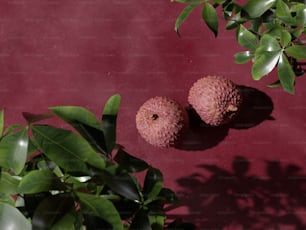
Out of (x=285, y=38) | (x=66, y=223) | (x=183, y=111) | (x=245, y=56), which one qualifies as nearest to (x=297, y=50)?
(x=285, y=38)

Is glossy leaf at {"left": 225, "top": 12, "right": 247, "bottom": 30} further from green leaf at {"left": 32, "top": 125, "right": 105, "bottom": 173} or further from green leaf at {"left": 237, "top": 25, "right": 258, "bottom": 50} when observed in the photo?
green leaf at {"left": 32, "top": 125, "right": 105, "bottom": 173}

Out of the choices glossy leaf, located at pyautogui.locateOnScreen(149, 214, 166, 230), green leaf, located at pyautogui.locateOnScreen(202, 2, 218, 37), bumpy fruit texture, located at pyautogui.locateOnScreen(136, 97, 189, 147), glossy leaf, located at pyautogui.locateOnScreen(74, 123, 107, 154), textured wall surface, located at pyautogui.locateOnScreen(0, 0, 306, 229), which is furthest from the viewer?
textured wall surface, located at pyautogui.locateOnScreen(0, 0, 306, 229)

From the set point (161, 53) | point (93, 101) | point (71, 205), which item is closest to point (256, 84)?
point (161, 53)

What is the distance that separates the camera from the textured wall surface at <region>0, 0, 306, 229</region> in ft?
3.93

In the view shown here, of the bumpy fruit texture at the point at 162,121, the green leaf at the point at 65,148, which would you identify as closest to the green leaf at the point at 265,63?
the bumpy fruit texture at the point at 162,121

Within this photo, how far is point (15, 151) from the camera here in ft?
2.19

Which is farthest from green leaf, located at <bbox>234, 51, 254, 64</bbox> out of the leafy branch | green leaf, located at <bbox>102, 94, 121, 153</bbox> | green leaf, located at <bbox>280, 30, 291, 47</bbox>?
green leaf, located at <bbox>102, 94, 121, 153</bbox>

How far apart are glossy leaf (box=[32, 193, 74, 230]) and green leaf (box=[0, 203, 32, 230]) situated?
18mm

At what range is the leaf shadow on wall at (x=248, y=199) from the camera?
1190 millimetres

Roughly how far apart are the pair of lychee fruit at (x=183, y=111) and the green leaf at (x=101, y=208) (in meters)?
0.45

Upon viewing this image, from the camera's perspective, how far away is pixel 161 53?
4.15 feet

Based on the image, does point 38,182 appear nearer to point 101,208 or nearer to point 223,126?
point 101,208

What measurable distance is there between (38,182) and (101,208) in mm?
99

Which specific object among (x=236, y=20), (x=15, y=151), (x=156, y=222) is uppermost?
(x=236, y=20)
